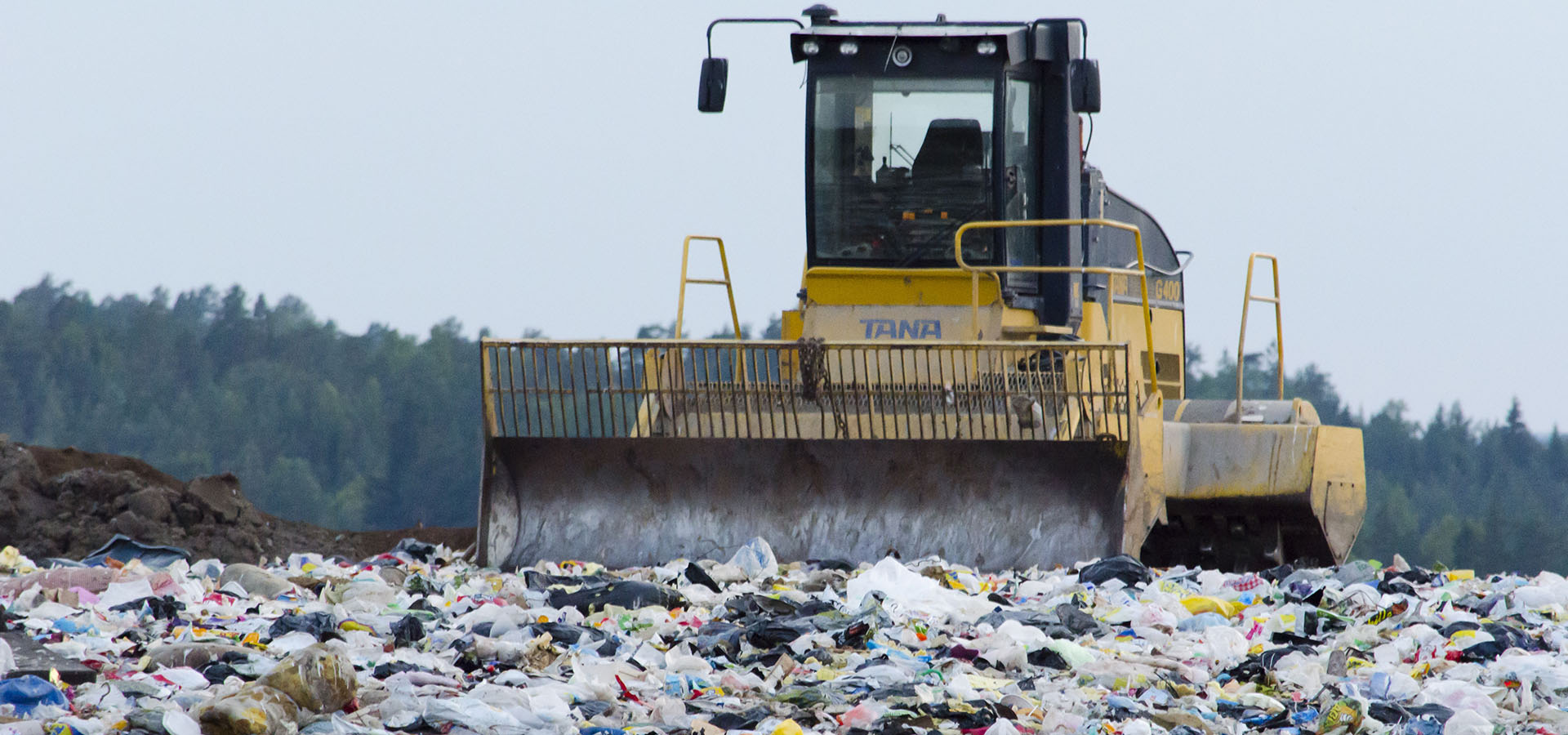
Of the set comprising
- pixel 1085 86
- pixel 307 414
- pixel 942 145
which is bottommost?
pixel 307 414

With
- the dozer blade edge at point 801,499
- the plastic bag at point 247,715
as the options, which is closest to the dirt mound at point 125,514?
the dozer blade edge at point 801,499

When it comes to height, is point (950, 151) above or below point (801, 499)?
above

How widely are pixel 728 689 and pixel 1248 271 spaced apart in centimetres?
486

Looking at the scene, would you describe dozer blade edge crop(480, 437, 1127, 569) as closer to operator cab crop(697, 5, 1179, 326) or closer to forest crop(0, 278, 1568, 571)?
operator cab crop(697, 5, 1179, 326)

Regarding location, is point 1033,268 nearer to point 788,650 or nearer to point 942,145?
point 942,145

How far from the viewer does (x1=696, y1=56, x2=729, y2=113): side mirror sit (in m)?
8.55

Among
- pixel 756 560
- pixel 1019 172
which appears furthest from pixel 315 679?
pixel 1019 172

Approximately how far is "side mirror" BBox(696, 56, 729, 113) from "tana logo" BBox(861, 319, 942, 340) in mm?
1308

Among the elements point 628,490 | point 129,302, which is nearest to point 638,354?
point 628,490

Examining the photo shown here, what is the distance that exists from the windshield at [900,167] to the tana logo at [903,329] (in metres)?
0.31

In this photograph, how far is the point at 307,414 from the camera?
51812 millimetres

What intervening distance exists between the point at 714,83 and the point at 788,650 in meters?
3.67

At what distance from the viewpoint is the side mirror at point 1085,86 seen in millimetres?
7746

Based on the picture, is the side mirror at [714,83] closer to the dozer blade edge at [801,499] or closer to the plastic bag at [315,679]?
the dozer blade edge at [801,499]
